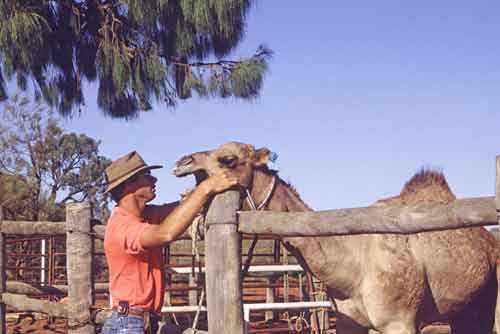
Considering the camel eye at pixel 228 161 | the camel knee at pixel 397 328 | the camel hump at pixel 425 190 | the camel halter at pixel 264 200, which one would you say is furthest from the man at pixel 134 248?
the camel hump at pixel 425 190

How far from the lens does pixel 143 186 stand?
154 inches

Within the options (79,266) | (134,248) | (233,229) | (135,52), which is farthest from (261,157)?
(135,52)

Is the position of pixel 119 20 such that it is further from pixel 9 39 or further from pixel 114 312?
pixel 114 312

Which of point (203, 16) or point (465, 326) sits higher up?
point (203, 16)

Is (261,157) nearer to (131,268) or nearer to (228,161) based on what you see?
(228,161)

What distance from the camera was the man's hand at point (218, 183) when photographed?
371cm

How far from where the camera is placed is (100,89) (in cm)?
1091

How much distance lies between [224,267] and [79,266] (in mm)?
1666

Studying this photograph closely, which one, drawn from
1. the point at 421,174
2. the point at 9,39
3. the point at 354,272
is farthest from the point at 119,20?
the point at 354,272

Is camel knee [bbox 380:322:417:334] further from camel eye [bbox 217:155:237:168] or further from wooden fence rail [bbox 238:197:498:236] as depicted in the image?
camel eye [bbox 217:155:237:168]

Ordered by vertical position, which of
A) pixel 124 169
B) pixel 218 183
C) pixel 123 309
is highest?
pixel 124 169

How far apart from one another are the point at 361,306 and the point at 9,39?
6.65m

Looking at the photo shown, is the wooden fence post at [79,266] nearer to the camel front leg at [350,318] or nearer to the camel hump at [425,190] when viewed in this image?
the camel front leg at [350,318]

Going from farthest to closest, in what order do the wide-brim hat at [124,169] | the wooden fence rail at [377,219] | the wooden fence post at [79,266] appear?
the wooden fence post at [79,266], the wide-brim hat at [124,169], the wooden fence rail at [377,219]
